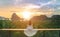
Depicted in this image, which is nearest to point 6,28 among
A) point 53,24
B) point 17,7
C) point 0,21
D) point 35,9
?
point 0,21

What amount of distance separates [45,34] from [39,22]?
0.21 m

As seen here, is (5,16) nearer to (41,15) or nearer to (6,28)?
(6,28)

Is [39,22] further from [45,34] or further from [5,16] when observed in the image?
[5,16]

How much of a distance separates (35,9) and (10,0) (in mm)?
402

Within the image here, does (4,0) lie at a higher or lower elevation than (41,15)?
higher

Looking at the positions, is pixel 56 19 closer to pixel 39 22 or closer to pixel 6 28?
pixel 39 22

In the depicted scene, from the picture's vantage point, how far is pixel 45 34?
8.43ft

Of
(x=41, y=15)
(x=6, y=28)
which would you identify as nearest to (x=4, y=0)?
(x=6, y=28)

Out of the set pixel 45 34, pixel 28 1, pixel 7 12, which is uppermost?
pixel 28 1

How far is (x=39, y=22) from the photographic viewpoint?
2.54 meters

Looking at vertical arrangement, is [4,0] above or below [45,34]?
above

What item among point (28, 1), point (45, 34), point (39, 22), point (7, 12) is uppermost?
point (28, 1)

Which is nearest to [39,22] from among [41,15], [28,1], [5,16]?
[41,15]

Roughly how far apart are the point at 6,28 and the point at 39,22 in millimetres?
505
